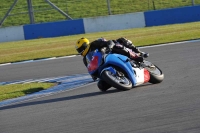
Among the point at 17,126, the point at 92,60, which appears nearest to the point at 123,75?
the point at 92,60

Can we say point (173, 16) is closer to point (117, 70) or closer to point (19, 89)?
point (19, 89)

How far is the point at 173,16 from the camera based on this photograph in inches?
1283

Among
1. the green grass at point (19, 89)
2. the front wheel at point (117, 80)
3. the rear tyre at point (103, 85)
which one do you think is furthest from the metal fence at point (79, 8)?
the front wheel at point (117, 80)

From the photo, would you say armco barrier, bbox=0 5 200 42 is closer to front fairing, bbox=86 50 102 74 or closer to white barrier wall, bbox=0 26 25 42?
white barrier wall, bbox=0 26 25 42

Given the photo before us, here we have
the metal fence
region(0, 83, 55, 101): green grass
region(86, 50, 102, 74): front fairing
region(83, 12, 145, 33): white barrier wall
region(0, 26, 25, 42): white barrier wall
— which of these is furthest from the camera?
the metal fence

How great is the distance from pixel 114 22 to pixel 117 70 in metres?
22.4

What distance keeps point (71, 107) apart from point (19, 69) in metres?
9.78

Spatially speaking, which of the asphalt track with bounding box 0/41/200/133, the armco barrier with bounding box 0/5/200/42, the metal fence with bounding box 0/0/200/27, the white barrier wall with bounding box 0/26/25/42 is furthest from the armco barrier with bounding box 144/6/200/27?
the asphalt track with bounding box 0/41/200/133

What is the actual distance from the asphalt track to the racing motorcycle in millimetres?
164

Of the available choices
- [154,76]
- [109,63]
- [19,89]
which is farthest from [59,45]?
[109,63]

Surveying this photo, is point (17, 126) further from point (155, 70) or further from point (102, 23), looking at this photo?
point (102, 23)

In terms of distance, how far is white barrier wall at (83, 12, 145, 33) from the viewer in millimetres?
32781

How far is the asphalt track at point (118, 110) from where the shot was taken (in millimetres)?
7262

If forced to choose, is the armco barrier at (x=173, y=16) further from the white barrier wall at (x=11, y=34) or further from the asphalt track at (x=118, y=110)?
the asphalt track at (x=118, y=110)
